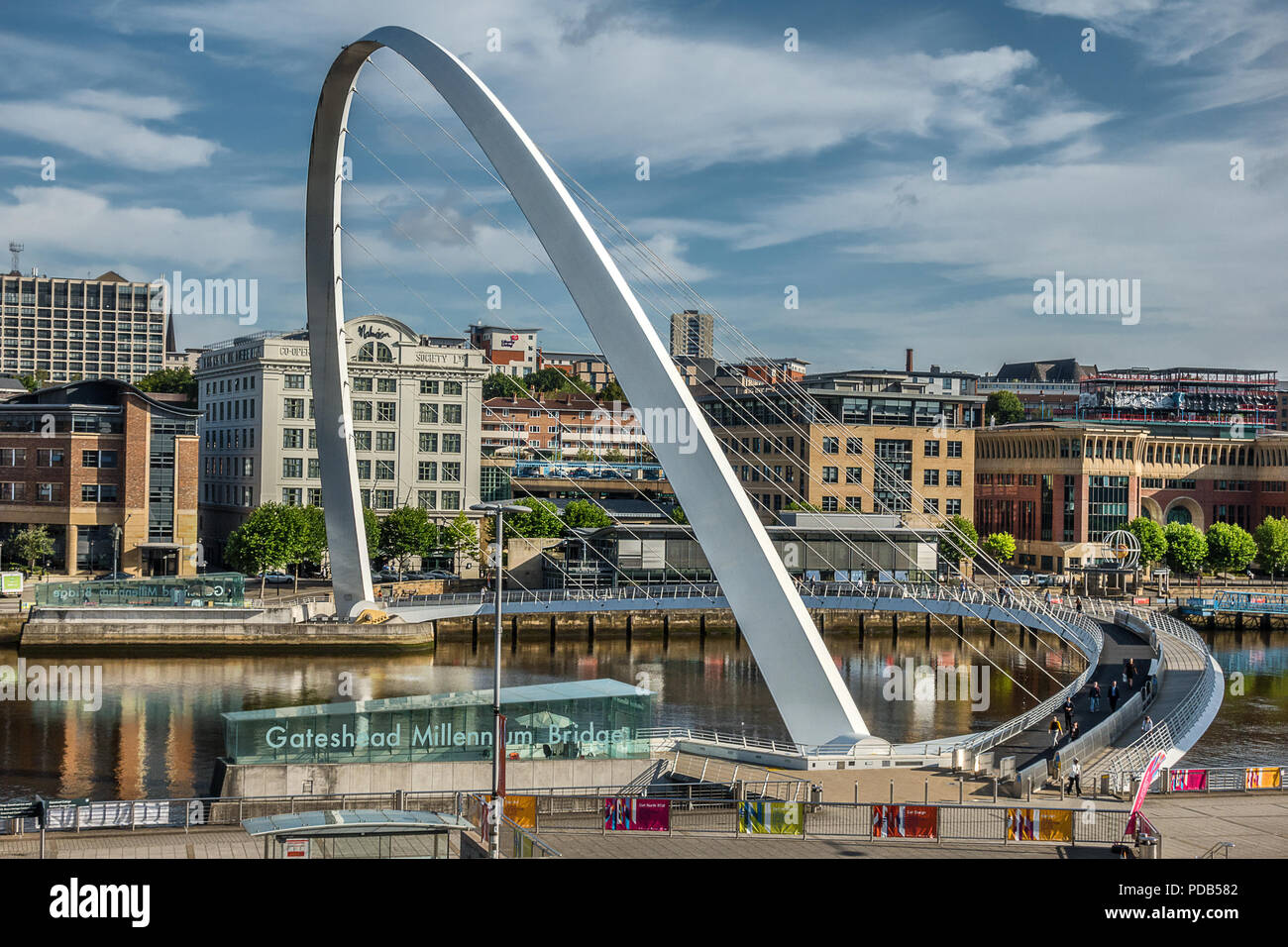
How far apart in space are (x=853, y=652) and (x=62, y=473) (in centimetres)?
3025

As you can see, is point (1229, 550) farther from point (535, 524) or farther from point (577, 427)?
point (577, 427)

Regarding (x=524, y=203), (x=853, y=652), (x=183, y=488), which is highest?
(x=524, y=203)

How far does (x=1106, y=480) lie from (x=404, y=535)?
126 feet

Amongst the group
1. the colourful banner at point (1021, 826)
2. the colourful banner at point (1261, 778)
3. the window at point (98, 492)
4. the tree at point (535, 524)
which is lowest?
the colourful banner at point (1261, 778)

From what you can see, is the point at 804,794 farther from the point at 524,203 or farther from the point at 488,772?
the point at 524,203

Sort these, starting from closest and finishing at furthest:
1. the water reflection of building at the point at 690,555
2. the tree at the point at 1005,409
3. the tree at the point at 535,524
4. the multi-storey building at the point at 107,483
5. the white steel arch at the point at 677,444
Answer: the white steel arch at the point at 677,444 < the multi-storey building at the point at 107,483 < the water reflection of building at the point at 690,555 < the tree at the point at 535,524 < the tree at the point at 1005,409

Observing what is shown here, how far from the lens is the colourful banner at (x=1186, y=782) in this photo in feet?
61.2

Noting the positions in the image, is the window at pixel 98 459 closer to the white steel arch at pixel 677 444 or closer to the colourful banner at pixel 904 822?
the white steel arch at pixel 677 444

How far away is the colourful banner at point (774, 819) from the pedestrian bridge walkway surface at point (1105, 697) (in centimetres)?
544

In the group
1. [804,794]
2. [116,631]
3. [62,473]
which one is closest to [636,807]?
[804,794]

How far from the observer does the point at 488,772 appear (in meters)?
19.9

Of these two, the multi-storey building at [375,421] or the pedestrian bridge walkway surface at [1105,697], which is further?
the multi-storey building at [375,421]

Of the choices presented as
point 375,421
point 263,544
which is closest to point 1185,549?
point 375,421

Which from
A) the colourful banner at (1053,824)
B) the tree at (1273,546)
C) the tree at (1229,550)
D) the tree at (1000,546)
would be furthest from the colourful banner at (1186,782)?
the tree at (1273,546)
